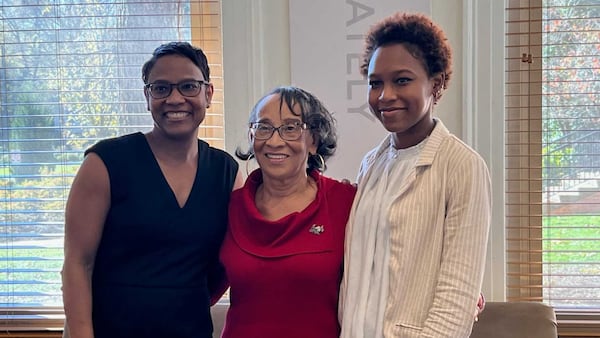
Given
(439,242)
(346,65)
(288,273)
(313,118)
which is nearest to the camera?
(439,242)

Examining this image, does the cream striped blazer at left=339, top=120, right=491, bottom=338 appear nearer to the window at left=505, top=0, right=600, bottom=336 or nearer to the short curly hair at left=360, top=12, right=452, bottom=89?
the short curly hair at left=360, top=12, right=452, bottom=89

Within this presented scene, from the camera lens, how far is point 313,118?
1541mm

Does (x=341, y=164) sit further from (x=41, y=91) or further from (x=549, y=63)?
(x=41, y=91)

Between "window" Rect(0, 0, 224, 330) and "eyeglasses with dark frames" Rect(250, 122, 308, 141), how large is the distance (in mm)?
914

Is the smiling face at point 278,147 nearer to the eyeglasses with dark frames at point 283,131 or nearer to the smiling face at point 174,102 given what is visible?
the eyeglasses with dark frames at point 283,131

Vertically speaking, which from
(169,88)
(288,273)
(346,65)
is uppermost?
(346,65)

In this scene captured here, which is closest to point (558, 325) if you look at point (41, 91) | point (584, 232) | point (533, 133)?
point (584, 232)

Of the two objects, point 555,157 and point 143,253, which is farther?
point 555,157

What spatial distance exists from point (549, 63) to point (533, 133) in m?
0.27

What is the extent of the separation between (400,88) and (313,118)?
0.30 meters

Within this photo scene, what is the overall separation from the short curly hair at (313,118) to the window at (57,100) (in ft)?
2.85

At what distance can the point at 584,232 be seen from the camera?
227 centimetres

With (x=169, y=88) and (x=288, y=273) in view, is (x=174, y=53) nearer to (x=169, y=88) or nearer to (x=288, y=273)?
(x=169, y=88)

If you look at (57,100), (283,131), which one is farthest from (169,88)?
(57,100)
